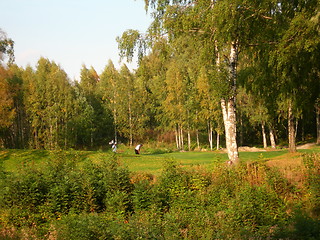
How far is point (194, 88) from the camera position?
38031 millimetres

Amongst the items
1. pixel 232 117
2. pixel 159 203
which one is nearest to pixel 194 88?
pixel 232 117

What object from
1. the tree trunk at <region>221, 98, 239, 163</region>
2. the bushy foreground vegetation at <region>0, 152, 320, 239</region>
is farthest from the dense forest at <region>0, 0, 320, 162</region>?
the bushy foreground vegetation at <region>0, 152, 320, 239</region>

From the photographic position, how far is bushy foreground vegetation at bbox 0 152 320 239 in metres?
9.09

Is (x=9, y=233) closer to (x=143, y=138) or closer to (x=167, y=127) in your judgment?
(x=167, y=127)

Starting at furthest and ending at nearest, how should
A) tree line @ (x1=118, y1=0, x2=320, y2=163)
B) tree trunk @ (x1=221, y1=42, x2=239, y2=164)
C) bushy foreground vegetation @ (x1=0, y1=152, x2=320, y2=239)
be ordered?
tree trunk @ (x1=221, y1=42, x2=239, y2=164) < tree line @ (x1=118, y1=0, x2=320, y2=163) < bushy foreground vegetation @ (x1=0, y1=152, x2=320, y2=239)

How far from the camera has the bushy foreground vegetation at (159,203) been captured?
9.09 m

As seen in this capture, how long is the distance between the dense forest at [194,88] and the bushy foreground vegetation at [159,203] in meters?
2.71

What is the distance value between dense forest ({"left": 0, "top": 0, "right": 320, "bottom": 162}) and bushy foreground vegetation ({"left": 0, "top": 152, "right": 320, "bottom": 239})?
271cm

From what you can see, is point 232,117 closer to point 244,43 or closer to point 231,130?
point 231,130

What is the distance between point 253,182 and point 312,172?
201 cm

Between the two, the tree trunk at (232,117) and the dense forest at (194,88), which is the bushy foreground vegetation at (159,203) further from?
the dense forest at (194,88)

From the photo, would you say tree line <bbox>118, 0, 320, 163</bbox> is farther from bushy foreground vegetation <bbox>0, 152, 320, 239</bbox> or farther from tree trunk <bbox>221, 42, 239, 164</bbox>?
bushy foreground vegetation <bbox>0, 152, 320, 239</bbox>

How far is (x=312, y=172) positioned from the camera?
12602mm

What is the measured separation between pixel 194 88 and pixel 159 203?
90.1 feet
